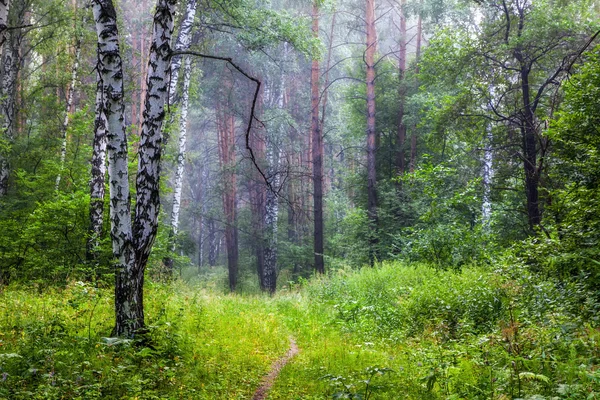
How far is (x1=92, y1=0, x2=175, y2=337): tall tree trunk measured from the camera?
5426 mm

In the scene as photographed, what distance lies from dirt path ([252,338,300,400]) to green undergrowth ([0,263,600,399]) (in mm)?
103

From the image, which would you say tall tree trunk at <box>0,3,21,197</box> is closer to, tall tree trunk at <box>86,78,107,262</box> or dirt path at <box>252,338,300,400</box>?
tall tree trunk at <box>86,78,107,262</box>

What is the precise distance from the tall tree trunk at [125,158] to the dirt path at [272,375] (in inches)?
69.6

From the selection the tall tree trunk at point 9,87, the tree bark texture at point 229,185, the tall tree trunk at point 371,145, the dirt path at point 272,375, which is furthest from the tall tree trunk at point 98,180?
the tree bark texture at point 229,185

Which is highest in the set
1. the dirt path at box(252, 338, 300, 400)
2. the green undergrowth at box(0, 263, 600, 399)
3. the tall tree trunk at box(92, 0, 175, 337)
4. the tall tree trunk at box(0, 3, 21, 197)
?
the tall tree trunk at box(0, 3, 21, 197)

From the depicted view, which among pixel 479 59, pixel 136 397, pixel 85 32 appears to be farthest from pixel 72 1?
pixel 136 397

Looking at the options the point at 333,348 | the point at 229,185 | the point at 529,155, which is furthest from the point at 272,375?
the point at 229,185

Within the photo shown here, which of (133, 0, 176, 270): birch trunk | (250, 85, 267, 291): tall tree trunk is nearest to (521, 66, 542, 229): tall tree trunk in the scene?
(133, 0, 176, 270): birch trunk

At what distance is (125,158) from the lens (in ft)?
18.4

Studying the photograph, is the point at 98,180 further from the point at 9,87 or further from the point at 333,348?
the point at 333,348

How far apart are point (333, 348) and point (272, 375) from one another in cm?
136

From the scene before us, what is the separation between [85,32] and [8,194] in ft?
18.5

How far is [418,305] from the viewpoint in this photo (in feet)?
28.1

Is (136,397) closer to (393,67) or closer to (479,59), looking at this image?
(479,59)
